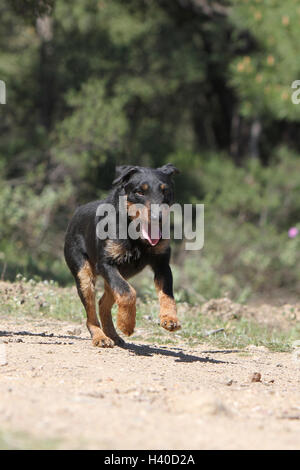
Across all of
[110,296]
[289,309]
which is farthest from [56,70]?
[110,296]

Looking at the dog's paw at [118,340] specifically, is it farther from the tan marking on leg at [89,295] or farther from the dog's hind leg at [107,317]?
the tan marking on leg at [89,295]

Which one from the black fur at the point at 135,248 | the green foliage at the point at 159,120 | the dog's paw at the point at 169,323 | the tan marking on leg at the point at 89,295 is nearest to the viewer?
the dog's paw at the point at 169,323

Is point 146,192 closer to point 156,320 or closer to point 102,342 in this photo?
point 102,342

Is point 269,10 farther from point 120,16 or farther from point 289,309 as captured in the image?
point 289,309

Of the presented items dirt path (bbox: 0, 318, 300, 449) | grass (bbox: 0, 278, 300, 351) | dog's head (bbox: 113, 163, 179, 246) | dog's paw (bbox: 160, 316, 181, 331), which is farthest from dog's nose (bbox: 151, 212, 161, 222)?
grass (bbox: 0, 278, 300, 351)

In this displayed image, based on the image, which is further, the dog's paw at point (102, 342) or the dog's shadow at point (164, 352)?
the dog's paw at point (102, 342)

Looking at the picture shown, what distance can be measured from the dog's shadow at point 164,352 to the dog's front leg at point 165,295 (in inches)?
19.5

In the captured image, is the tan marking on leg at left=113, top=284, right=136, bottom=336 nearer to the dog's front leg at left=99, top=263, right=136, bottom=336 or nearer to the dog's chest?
the dog's front leg at left=99, top=263, right=136, bottom=336

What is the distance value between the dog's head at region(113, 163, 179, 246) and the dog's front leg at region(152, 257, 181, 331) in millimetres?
274

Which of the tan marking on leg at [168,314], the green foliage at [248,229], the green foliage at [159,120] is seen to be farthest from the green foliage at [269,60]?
the tan marking on leg at [168,314]

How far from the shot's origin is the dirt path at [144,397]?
12.8 ft

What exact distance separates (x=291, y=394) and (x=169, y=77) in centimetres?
1708

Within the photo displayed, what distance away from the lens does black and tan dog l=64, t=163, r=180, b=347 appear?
21.0 ft

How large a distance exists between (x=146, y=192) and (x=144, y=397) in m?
2.45
